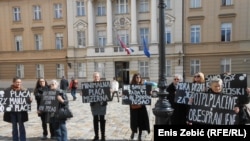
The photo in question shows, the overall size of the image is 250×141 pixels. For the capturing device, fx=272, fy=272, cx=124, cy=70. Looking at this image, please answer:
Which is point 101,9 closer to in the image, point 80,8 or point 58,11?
point 80,8

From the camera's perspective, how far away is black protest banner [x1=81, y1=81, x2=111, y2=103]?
24.5ft

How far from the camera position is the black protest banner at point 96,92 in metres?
7.48

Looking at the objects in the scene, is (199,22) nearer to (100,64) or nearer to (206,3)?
(206,3)

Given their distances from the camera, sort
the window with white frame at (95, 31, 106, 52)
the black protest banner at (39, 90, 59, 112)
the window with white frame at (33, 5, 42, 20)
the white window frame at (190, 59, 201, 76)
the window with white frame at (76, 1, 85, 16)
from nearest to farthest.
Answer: the black protest banner at (39, 90, 59, 112)
the white window frame at (190, 59, 201, 76)
the window with white frame at (95, 31, 106, 52)
the window with white frame at (76, 1, 85, 16)
the window with white frame at (33, 5, 42, 20)

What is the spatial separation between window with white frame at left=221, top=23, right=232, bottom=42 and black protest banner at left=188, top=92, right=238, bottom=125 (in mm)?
26377

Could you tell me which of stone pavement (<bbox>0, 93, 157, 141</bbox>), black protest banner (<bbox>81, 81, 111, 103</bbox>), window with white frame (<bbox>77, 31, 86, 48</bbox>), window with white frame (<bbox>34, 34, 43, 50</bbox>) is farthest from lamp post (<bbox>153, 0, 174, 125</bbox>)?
window with white frame (<bbox>34, 34, 43, 50</bbox>)

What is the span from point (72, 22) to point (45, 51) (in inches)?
202

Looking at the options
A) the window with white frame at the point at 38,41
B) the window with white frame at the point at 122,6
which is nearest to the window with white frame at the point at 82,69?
the window with white frame at the point at 38,41

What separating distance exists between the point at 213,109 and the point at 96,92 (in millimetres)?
3370

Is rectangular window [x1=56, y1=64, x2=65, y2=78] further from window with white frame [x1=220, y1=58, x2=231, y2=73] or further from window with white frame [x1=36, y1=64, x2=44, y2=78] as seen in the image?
window with white frame [x1=220, y1=58, x2=231, y2=73]

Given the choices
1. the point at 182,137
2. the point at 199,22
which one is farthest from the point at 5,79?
the point at 182,137

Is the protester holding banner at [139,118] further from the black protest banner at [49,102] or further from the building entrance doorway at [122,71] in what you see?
the building entrance doorway at [122,71]

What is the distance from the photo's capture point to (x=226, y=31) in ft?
97.5

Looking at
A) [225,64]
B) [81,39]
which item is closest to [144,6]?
[81,39]
